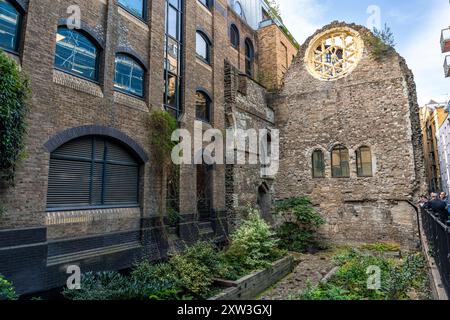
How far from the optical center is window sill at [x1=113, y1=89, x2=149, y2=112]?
28.6 feet

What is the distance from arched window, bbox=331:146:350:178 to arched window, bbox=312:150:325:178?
53 centimetres

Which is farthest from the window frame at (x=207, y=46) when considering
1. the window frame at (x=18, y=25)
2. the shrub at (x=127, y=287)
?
the shrub at (x=127, y=287)

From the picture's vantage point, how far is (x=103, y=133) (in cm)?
805

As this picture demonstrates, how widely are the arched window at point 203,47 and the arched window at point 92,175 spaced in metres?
6.35

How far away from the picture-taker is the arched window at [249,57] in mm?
18016

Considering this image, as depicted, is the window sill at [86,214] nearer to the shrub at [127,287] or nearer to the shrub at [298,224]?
the shrub at [127,287]

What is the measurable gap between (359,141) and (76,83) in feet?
43.6

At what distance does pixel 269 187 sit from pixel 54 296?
11.7 metres

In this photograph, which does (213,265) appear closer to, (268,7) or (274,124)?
(274,124)

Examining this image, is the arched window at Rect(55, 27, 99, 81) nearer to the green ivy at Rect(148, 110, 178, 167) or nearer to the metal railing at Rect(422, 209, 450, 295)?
the green ivy at Rect(148, 110, 178, 167)

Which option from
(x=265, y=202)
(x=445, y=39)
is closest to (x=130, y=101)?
(x=265, y=202)

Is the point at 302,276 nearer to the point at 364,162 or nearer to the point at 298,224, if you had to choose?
the point at 298,224

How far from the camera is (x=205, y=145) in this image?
12203 mm

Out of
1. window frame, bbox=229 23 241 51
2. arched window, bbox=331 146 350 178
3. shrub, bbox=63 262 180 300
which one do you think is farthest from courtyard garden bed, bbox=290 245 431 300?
window frame, bbox=229 23 241 51
